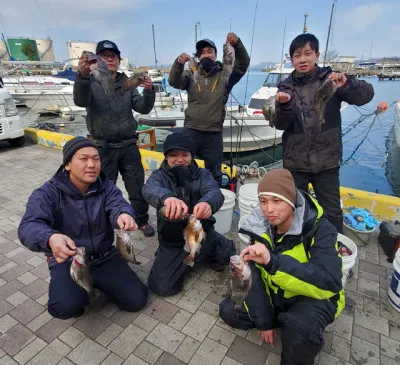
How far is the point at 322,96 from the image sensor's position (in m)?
2.97

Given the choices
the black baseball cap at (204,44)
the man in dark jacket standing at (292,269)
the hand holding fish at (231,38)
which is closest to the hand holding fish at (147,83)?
the black baseball cap at (204,44)

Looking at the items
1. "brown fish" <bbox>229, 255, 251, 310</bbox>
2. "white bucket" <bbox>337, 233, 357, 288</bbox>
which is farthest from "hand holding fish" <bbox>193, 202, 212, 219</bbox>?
"white bucket" <bbox>337, 233, 357, 288</bbox>

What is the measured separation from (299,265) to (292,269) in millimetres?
66

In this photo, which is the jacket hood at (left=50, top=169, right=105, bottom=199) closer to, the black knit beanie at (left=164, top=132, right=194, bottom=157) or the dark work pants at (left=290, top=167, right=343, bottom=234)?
the black knit beanie at (left=164, top=132, right=194, bottom=157)

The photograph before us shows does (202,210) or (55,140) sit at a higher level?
(202,210)

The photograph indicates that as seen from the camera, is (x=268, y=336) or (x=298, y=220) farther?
(x=268, y=336)

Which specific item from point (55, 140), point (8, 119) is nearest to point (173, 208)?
point (55, 140)

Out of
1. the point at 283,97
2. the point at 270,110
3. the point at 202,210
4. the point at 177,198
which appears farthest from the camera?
the point at 270,110

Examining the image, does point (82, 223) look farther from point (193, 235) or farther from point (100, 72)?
point (100, 72)

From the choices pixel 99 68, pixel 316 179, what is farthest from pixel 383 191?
pixel 99 68

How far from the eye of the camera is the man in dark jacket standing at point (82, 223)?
2.47 m

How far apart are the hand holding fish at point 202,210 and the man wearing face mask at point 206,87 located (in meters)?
1.43

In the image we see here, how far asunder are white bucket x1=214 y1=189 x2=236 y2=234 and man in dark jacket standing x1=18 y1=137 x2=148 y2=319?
167cm

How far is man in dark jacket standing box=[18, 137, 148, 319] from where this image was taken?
247 centimetres
